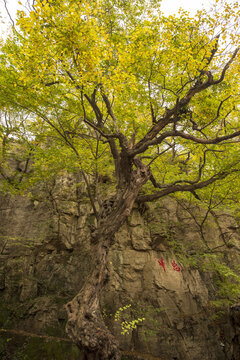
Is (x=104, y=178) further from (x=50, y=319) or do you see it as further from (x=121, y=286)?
(x=50, y=319)

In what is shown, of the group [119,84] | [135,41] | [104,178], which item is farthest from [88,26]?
[104,178]

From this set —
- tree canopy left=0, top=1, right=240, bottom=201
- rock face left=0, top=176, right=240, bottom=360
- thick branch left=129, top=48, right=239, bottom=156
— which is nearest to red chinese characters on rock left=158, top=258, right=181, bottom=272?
rock face left=0, top=176, right=240, bottom=360

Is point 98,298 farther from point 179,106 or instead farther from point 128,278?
point 179,106

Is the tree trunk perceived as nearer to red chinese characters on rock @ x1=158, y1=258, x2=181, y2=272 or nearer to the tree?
the tree

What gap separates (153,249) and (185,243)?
1867 mm

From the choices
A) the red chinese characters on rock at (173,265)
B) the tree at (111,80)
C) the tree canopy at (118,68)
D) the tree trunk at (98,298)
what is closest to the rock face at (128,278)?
the red chinese characters on rock at (173,265)

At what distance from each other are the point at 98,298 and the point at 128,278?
442 cm

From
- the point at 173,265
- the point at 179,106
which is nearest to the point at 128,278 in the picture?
the point at 173,265

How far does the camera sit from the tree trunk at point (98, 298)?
157 inches

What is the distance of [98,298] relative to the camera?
491cm

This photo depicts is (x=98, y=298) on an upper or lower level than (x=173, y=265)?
lower

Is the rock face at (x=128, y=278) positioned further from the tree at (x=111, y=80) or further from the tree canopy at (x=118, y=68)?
the tree canopy at (x=118, y=68)

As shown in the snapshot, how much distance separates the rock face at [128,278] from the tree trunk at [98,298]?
0.84 m

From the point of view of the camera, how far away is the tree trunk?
3992 millimetres
